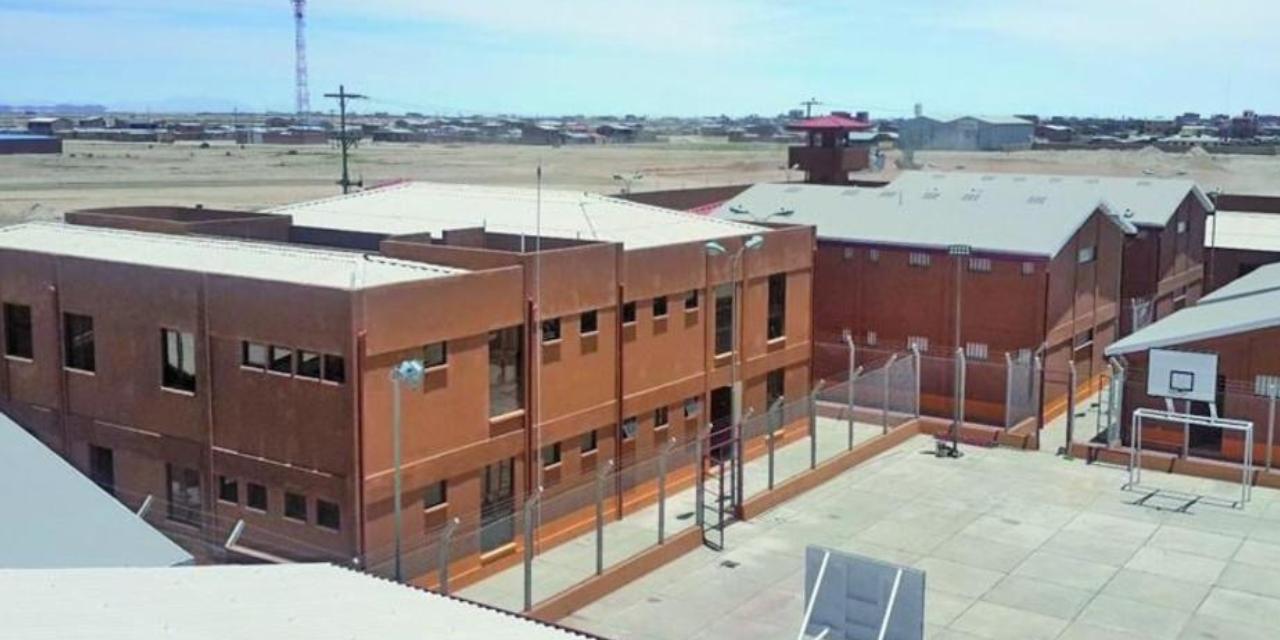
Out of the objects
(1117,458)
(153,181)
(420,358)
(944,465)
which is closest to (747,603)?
(420,358)

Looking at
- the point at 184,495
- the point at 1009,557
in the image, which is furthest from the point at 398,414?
the point at 1009,557

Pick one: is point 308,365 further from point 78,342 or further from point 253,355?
point 78,342

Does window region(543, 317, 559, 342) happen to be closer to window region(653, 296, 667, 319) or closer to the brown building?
the brown building

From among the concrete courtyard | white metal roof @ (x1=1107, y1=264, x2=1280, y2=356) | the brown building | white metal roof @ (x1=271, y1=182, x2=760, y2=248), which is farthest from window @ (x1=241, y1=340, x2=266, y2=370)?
A: white metal roof @ (x1=1107, y1=264, x2=1280, y2=356)

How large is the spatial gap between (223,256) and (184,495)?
16.2ft

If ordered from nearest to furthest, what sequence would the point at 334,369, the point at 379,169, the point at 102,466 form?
the point at 334,369, the point at 102,466, the point at 379,169

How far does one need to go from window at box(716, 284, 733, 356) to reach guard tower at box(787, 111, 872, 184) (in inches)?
1413

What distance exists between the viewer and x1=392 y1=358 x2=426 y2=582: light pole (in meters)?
22.9

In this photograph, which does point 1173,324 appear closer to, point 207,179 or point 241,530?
point 241,530

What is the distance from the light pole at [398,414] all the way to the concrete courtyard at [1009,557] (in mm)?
3784

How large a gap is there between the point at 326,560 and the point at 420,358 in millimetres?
3966

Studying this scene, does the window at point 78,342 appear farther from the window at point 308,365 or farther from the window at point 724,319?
the window at point 724,319

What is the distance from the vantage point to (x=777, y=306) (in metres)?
36.9

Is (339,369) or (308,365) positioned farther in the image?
(308,365)
